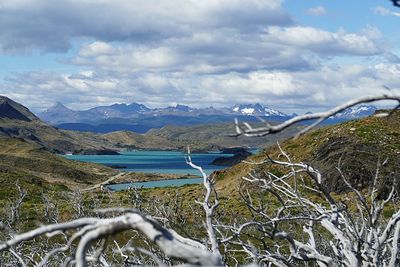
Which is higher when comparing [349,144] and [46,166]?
[349,144]

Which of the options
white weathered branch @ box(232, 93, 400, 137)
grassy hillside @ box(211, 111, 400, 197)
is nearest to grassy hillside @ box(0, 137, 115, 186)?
grassy hillside @ box(211, 111, 400, 197)

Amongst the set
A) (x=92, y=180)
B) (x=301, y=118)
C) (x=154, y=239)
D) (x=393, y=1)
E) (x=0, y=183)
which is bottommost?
(x=92, y=180)

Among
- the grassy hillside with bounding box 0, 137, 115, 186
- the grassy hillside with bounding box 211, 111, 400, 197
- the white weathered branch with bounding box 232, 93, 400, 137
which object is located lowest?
the grassy hillside with bounding box 0, 137, 115, 186

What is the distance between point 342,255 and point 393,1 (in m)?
3.43

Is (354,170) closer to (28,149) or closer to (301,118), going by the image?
(301,118)

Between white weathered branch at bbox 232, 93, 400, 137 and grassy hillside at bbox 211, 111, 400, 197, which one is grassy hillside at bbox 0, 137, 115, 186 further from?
white weathered branch at bbox 232, 93, 400, 137

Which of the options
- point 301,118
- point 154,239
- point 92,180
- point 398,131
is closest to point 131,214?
point 154,239

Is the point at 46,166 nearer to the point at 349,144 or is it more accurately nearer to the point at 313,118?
the point at 349,144

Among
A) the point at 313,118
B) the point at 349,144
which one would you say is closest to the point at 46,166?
the point at 349,144

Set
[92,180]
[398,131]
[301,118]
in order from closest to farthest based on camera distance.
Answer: [301,118], [398,131], [92,180]

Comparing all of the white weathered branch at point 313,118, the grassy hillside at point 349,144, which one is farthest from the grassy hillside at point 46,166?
the white weathered branch at point 313,118

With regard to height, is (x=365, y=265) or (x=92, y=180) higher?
(x=365, y=265)

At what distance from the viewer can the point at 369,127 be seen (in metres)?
70.3

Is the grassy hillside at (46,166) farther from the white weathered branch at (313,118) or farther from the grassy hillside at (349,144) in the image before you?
the white weathered branch at (313,118)
